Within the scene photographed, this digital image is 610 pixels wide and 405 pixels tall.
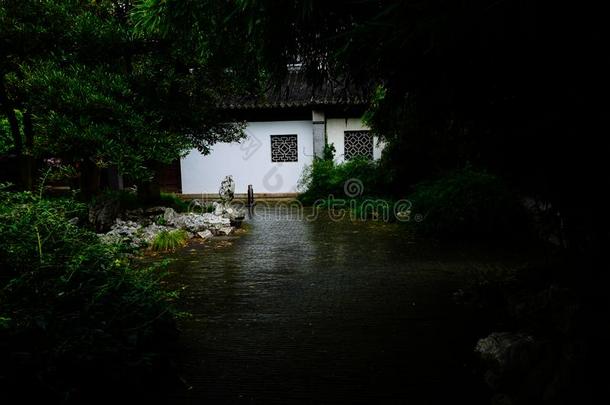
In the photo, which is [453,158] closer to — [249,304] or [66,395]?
[249,304]

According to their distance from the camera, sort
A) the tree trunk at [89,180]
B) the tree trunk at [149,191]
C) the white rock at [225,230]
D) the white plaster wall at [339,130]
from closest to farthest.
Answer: the white rock at [225,230], the tree trunk at [89,180], the tree trunk at [149,191], the white plaster wall at [339,130]

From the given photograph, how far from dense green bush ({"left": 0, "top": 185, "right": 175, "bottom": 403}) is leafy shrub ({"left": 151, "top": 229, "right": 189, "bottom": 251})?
444cm

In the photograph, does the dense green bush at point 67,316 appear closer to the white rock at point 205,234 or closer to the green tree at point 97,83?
the green tree at point 97,83

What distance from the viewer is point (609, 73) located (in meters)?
2.04

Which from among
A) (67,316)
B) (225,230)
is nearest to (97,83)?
(225,230)

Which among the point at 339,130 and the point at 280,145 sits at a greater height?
the point at 339,130

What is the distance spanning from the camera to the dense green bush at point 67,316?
2.66m

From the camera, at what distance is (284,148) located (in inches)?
688

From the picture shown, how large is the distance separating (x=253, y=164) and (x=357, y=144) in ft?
14.0

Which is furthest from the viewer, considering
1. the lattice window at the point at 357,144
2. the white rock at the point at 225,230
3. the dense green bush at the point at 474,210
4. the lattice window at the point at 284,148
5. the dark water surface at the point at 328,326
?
the lattice window at the point at 284,148

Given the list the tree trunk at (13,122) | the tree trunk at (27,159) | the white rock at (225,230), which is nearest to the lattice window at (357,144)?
the white rock at (225,230)

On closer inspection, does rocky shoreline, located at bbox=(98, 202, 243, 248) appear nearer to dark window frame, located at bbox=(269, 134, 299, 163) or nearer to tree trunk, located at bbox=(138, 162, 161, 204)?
tree trunk, located at bbox=(138, 162, 161, 204)

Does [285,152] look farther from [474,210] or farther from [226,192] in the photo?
[474,210]

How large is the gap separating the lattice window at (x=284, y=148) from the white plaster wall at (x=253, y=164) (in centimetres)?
15
